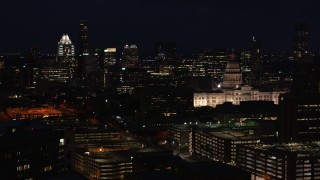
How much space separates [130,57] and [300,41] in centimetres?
3879

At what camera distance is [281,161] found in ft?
111

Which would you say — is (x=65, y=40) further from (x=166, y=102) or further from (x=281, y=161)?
(x=281, y=161)

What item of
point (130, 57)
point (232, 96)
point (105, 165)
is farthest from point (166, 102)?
point (130, 57)

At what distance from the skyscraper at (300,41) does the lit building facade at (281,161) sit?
Result: 7153cm

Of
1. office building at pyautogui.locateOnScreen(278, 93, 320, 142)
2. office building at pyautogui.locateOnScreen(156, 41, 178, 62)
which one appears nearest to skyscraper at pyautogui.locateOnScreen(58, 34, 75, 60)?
office building at pyautogui.locateOnScreen(156, 41, 178, 62)

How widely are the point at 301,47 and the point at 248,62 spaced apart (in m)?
18.5

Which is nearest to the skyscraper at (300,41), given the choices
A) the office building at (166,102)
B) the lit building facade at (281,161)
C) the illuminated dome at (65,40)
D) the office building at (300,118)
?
the office building at (166,102)

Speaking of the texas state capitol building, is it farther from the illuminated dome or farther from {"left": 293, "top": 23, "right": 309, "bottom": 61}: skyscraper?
the illuminated dome

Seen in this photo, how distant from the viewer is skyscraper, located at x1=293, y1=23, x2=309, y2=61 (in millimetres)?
106125

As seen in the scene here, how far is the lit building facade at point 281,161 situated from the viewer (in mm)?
33531

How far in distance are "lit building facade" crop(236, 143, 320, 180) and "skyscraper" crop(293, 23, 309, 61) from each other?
7153cm

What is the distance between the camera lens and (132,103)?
71.1 meters

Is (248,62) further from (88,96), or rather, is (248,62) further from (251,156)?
(251,156)

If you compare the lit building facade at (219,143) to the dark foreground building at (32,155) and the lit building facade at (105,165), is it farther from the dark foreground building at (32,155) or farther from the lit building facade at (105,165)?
the dark foreground building at (32,155)
